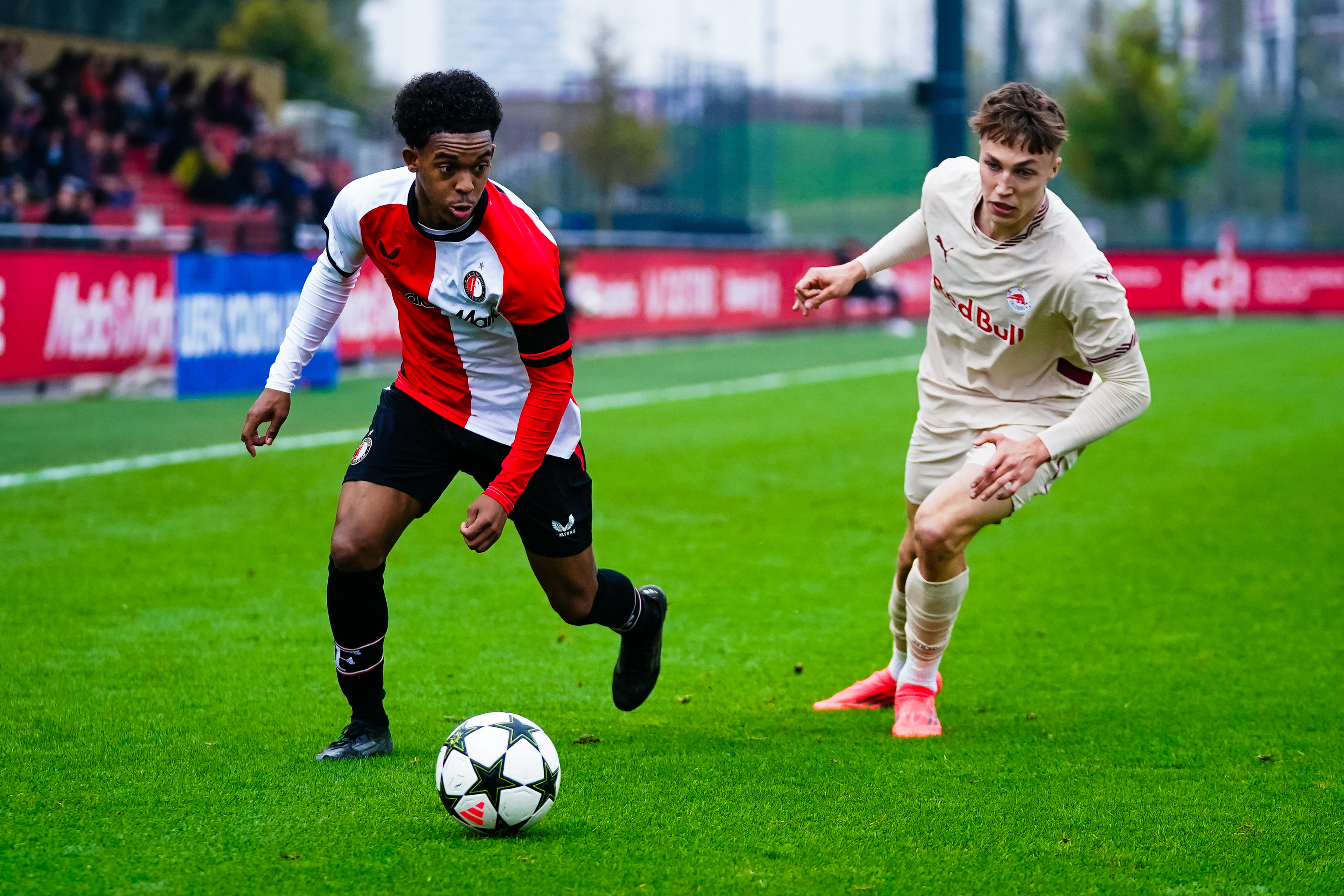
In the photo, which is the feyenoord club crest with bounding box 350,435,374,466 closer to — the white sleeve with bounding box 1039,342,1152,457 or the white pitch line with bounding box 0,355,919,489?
the white sleeve with bounding box 1039,342,1152,457

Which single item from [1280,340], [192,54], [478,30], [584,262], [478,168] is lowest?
[1280,340]

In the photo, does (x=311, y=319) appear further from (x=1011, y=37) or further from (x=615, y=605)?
(x=1011, y=37)

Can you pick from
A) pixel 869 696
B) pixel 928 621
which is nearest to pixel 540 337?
pixel 928 621

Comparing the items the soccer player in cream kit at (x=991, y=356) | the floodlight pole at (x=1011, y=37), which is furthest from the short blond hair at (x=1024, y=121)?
the floodlight pole at (x=1011, y=37)

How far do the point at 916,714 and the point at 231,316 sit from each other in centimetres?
1138

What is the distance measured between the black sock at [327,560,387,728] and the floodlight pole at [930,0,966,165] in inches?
539

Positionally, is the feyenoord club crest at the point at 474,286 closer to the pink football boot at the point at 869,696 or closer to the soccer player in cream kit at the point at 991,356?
the soccer player in cream kit at the point at 991,356

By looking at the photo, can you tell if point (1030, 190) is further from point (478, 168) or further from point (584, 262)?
point (584, 262)

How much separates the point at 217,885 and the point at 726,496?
700 cm

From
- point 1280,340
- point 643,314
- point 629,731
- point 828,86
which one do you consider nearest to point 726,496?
point 629,731

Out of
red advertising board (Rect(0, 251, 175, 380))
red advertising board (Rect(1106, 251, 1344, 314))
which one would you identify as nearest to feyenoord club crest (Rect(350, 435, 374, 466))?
red advertising board (Rect(0, 251, 175, 380))

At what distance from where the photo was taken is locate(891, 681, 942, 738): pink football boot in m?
5.12

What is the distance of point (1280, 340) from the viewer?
90.2ft

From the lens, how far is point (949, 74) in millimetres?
17375
